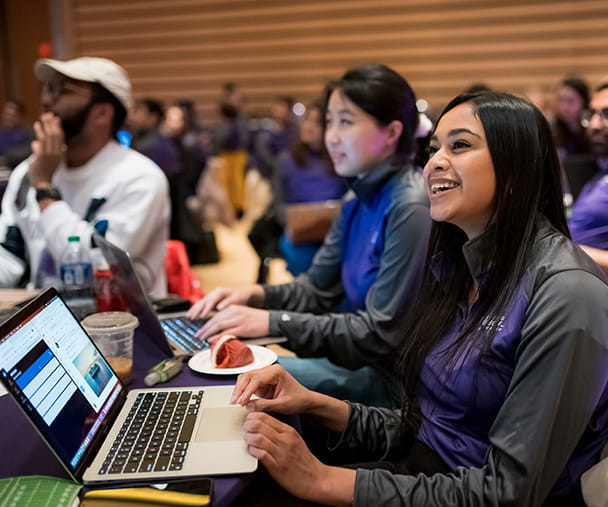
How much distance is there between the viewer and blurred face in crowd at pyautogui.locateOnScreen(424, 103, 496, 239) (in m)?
1.18

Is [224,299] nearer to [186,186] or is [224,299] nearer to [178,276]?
[178,276]

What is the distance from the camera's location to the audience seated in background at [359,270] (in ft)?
5.89

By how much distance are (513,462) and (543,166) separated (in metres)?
0.55

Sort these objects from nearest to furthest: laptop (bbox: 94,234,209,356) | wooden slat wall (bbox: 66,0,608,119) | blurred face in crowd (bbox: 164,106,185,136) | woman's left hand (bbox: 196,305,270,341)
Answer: laptop (bbox: 94,234,209,356)
woman's left hand (bbox: 196,305,270,341)
blurred face in crowd (bbox: 164,106,185,136)
wooden slat wall (bbox: 66,0,608,119)

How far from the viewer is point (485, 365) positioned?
1146 millimetres

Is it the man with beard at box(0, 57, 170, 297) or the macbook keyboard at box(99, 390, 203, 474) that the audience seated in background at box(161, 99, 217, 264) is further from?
the macbook keyboard at box(99, 390, 203, 474)

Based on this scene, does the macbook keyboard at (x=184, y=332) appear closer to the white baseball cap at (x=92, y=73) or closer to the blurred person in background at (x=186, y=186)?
the white baseball cap at (x=92, y=73)

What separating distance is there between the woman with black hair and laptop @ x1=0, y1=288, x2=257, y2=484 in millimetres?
82

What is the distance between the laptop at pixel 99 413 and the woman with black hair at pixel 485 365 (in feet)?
0.27

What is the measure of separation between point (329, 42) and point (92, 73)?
6.73m

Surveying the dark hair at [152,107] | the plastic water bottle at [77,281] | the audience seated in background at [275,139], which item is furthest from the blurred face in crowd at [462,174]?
the audience seated in background at [275,139]

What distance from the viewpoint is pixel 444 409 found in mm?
1259

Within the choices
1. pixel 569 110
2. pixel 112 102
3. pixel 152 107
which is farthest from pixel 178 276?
pixel 569 110

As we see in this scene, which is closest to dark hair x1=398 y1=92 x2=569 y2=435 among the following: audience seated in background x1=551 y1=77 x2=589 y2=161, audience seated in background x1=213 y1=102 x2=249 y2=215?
audience seated in background x1=551 y1=77 x2=589 y2=161
